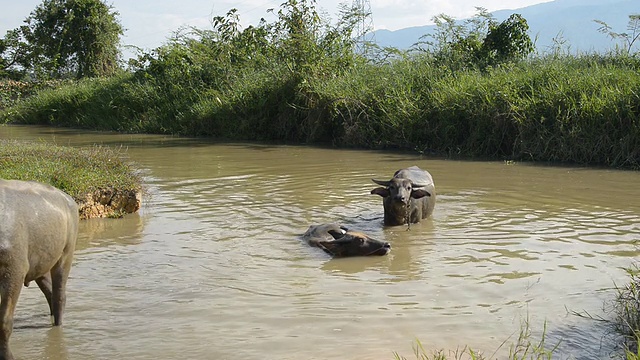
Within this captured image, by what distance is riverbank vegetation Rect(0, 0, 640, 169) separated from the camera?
14.1 metres

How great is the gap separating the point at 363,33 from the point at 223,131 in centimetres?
512

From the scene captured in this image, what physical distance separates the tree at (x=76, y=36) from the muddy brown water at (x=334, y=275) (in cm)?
2479

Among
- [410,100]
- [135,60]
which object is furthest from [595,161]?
[135,60]

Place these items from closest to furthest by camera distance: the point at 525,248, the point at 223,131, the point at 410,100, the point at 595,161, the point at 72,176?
the point at 525,248 → the point at 72,176 → the point at 595,161 → the point at 410,100 → the point at 223,131

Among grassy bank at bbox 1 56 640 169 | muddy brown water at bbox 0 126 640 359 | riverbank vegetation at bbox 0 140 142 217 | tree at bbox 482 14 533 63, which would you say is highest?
tree at bbox 482 14 533 63

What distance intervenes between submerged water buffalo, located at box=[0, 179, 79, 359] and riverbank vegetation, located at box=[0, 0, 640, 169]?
35.7 feet

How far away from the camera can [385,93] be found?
17.2 metres

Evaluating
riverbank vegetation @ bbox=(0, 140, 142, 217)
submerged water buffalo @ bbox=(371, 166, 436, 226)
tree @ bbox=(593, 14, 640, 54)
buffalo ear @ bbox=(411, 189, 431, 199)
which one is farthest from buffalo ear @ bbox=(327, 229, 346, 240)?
tree @ bbox=(593, 14, 640, 54)

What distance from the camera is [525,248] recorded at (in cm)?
729

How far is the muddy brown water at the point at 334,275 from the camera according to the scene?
Answer: 4824 millimetres

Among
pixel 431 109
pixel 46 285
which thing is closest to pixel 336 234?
pixel 46 285

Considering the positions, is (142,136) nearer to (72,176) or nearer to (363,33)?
(363,33)

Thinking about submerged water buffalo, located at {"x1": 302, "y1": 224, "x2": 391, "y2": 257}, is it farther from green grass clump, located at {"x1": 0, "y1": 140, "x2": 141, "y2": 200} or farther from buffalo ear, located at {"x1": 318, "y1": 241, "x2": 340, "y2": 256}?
green grass clump, located at {"x1": 0, "y1": 140, "x2": 141, "y2": 200}

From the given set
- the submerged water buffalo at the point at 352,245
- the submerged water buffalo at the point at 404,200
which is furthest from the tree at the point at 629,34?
the submerged water buffalo at the point at 352,245
